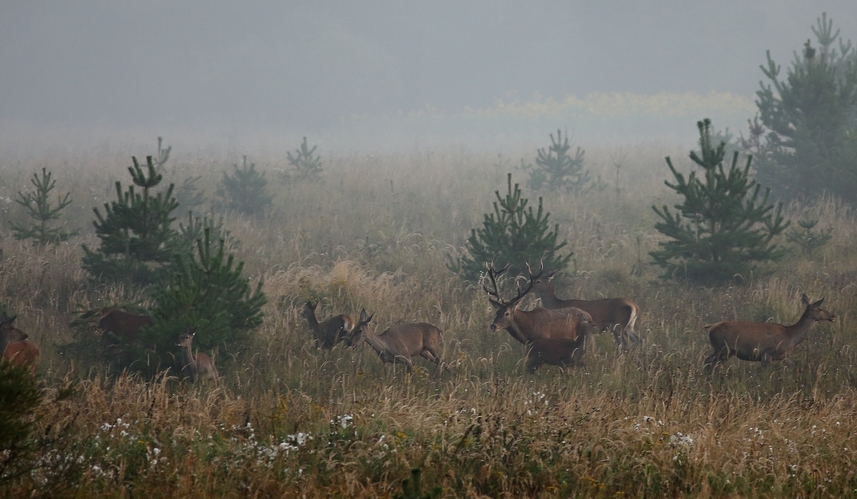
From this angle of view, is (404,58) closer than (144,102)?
No

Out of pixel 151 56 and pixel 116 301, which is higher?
pixel 151 56

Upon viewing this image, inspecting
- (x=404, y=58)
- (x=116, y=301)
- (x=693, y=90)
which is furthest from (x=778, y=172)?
(x=404, y=58)

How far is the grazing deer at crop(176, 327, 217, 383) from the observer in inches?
325

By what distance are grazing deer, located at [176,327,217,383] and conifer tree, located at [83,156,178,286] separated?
2.48 meters

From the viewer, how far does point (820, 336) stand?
988cm

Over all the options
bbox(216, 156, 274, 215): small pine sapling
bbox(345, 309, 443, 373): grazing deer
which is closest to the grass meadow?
bbox(345, 309, 443, 373): grazing deer

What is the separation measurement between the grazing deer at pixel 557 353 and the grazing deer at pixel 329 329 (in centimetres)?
231

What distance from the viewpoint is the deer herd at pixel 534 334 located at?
877 cm

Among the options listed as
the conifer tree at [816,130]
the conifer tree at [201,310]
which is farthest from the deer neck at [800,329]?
the conifer tree at [816,130]

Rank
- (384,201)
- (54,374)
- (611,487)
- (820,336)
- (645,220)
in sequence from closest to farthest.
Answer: (611,487)
(54,374)
(820,336)
(645,220)
(384,201)

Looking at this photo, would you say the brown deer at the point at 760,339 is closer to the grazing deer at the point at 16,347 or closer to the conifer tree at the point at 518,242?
the conifer tree at the point at 518,242

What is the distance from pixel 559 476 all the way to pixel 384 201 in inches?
621

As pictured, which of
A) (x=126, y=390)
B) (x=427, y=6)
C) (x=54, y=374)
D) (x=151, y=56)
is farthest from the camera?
(x=427, y=6)

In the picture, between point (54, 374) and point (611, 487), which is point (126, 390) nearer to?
point (54, 374)
